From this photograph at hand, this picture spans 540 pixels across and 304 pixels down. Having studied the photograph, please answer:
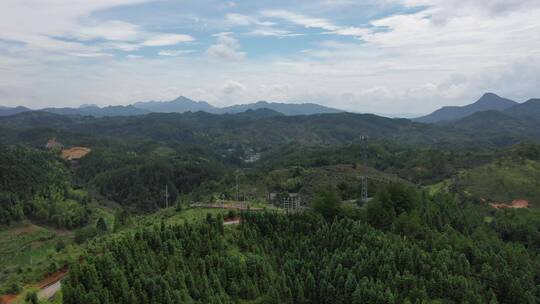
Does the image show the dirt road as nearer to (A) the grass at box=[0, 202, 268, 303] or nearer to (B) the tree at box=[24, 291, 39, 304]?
(A) the grass at box=[0, 202, 268, 303]

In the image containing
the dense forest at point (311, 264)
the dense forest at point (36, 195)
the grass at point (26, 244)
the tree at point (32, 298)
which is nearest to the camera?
the tree at point (32, 298)

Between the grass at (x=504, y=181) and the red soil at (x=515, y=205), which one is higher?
the grass at (x=504, y=181)

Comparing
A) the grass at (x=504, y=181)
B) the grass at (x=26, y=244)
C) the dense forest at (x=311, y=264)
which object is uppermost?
the dense forest at (x=311, y=264)

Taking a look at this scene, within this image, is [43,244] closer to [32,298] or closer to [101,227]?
[101,227]

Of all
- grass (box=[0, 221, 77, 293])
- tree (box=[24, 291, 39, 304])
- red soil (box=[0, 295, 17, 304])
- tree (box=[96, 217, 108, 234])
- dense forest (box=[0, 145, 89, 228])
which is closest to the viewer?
tree (box=[24, 291, 39, 304])

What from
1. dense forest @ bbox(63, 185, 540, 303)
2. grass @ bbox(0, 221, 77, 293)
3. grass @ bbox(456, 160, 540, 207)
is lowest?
grass @ bbox(0, 221, 77, 293)

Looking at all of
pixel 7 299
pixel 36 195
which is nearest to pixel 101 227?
pixel 7 299

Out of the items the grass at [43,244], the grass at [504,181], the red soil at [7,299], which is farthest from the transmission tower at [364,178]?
the red soil at [7,299]

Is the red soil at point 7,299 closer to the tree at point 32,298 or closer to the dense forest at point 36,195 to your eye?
the tree at point 32,298

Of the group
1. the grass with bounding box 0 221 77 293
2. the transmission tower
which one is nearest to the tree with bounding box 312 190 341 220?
the transmission tower

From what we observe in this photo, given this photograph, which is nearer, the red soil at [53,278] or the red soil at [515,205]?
the red soil at [53,278]
